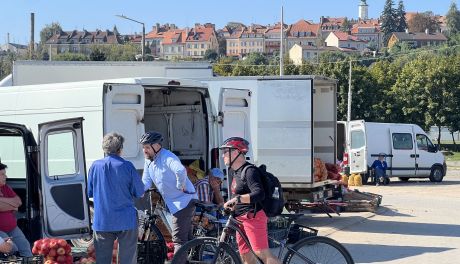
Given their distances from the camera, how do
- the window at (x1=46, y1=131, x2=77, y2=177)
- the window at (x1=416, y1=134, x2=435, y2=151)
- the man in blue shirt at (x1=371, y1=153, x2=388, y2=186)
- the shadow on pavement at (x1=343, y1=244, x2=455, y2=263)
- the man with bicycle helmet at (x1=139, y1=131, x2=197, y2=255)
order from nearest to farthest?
the man with bicycle helmet at (x1=139, y1=131, x2=197, y2=255), the window at (x1=46, y1=131, x2=77, y2=177), the shadow on pavement at (x1=343, y1=244, x2=455, y2=263), the man in blue shirt at (x1=371, y1=153, x2=388, y2=186), the window at (x1=416, y1=134, x2=435, y2=151)

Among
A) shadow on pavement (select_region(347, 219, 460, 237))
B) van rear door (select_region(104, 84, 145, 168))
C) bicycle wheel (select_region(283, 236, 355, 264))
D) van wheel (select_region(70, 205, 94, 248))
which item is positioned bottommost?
shadow on pavement (select_region(347, 219, 460, 237))

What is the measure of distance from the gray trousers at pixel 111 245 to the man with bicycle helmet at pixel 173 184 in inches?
38.8

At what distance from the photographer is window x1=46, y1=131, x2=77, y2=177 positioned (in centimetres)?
936

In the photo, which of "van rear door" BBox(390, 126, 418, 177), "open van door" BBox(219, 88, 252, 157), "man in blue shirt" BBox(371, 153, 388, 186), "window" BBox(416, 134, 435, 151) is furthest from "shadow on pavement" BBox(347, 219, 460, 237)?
"window" BBox(416, 134, 435, 151)

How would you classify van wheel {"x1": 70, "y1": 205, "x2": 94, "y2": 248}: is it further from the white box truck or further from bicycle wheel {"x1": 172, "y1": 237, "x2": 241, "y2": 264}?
bicycle wheel {"x1": 172, "y1": 237, "x2": 241, "y2": 264}

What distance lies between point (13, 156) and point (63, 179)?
5.51ft

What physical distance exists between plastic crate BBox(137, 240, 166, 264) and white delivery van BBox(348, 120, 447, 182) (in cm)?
1948

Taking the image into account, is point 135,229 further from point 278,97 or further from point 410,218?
point 410,218

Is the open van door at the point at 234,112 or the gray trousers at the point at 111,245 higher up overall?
the open van door at the point at 234,112

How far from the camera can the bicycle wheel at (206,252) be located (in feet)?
25.8

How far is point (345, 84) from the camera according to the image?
63344 mm

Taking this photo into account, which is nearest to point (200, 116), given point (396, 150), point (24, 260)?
point (24, 260)

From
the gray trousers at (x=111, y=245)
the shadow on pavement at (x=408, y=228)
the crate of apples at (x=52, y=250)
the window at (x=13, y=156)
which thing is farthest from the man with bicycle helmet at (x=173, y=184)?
the shadow on pavement at (x=408, y=228)

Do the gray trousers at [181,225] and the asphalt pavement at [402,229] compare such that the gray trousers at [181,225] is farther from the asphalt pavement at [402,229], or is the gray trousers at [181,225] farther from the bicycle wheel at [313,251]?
the asphalt pavement at [402,229]
